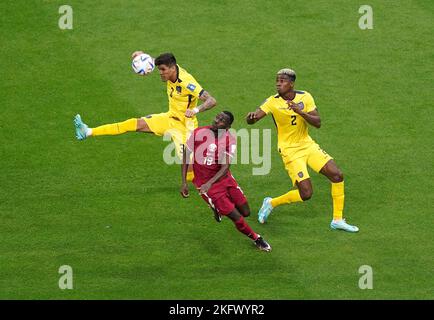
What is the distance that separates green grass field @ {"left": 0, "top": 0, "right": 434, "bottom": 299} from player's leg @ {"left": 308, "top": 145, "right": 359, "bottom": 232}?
24 centimetres

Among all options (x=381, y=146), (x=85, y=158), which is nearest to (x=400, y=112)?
(x=381, y=146)

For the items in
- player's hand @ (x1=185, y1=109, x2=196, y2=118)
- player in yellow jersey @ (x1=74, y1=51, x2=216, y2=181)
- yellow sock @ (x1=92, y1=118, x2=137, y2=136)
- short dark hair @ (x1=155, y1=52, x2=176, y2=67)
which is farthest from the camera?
yellow sock @ (x1=92, y1=118, x2=137, y2=136)

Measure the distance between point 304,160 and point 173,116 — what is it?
9.78 feet

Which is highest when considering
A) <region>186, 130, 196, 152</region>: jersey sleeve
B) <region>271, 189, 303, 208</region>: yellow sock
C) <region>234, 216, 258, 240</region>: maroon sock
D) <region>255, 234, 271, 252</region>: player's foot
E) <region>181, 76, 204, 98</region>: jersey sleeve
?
<region>181, 76, 204, 98</region>: jersey sleeve

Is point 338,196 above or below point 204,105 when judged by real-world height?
below

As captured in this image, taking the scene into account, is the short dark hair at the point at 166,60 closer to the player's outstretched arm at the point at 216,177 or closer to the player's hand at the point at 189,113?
the player's hand at the point at 189,113

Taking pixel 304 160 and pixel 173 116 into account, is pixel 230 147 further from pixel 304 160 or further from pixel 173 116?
pixel 173 116

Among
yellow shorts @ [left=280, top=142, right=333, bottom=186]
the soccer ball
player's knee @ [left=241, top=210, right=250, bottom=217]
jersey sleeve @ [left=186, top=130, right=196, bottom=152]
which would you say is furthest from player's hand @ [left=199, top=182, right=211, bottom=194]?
the soccer ball

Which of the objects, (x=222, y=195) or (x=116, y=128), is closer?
(x=222, y=195)

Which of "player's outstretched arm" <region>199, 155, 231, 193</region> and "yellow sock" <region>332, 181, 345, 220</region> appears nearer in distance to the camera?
"player's outstretched arm" <region>199, 155, 231, 193</region>

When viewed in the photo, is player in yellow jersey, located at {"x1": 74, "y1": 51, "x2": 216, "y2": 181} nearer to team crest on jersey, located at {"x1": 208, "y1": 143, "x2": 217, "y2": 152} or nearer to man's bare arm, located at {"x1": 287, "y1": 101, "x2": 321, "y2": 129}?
team crest on jersey, located at {"x1": 208, "y1": 143, "x2": 217, "y2": 152}

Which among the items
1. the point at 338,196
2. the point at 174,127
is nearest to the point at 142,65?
the point at 174,127

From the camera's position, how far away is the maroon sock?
1983 cm

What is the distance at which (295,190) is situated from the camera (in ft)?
69.3
